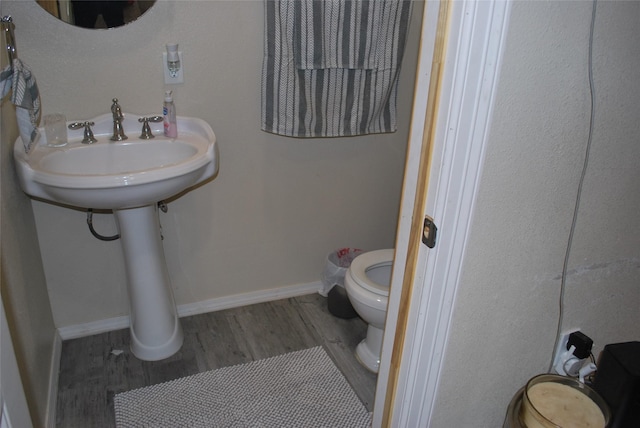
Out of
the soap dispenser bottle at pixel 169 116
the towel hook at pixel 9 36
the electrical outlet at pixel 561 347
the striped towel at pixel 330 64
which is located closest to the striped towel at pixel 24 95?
the towel hook at pixel 9 36

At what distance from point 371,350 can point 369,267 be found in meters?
0.35

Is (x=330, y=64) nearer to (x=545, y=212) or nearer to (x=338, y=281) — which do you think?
(x=338, y=281)

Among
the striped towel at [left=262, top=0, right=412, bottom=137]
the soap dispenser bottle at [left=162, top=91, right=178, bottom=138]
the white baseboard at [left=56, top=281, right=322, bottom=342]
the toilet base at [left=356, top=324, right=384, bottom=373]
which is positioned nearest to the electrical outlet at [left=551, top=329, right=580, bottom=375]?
the toilet base at [left=356, top=324, right=384, bottom=373]

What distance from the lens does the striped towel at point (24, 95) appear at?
142cm

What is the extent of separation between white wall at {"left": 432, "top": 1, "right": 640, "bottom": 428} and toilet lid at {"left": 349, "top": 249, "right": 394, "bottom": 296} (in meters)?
0.61

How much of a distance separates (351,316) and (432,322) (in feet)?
4.11

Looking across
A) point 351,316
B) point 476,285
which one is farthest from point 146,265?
point 476,285

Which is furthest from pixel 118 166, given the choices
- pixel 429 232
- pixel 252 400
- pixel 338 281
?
pixel 429 232

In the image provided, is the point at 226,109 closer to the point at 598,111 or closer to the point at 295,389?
the point at 295,389

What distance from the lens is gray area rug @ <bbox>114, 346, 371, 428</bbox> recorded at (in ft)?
5.74

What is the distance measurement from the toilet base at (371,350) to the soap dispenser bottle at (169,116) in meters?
1.09

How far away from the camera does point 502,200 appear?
1013 mm

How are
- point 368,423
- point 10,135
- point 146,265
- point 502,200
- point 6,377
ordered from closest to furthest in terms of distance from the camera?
point 6,377 → point 502,200 → point 10,135 → point 368,423 → point 146,265

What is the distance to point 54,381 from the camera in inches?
73.0
